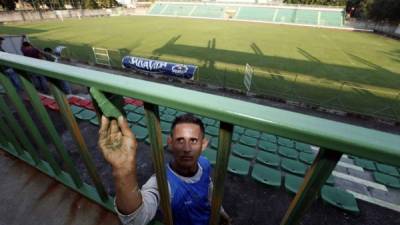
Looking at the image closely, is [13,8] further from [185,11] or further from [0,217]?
[0,217]

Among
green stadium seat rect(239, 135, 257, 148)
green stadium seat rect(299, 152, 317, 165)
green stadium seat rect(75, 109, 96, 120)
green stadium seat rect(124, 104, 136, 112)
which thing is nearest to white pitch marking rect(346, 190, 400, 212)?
green stadium seat rect(299, 152, 317, 165)

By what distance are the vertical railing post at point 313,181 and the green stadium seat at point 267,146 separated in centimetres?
579

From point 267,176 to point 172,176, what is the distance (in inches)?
142

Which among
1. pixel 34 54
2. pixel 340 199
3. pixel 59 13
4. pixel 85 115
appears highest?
pixel 34 54

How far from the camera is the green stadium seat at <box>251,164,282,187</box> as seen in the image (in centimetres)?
469

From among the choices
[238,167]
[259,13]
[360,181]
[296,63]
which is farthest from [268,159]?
[259,13]

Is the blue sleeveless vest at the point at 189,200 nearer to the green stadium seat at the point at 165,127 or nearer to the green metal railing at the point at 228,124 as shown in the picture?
the green metal railing at the point at 228,124

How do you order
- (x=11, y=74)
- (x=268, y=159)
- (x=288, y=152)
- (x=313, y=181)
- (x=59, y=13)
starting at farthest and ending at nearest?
1. (x=59, y=13)
2. (x=288, y=152)
3. (x=268, y=159)
4. (x=11, y=74)
5. (x=313, y=181)

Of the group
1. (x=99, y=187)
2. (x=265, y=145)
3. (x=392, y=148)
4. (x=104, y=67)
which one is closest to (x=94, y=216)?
(x=99, y=187)

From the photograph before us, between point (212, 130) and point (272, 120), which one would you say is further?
point (212, 130)

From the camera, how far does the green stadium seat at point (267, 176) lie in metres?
4.69

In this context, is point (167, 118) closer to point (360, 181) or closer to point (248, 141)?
point (248, 141)

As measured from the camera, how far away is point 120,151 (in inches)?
46.8

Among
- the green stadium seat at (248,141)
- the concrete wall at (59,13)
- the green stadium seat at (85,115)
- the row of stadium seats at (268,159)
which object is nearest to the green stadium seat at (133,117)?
the row of stadium seats at (268,159)
